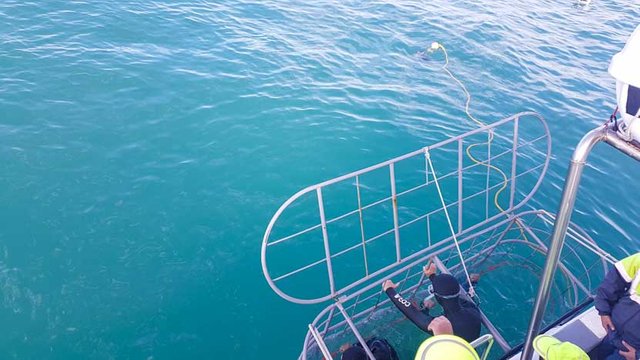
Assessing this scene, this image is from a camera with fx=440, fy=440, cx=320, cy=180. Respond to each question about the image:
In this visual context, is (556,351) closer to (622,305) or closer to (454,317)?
(622,305)

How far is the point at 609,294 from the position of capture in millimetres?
5059

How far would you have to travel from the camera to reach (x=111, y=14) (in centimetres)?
1619

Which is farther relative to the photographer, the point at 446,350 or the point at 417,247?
the point at 417,247

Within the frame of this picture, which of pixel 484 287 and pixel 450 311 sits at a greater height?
pixel 450 311

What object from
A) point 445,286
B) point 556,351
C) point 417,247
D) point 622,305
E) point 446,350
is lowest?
point 417,247

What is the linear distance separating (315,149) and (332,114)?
181 centimetres

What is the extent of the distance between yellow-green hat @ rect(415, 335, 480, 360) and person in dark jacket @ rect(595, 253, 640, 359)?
211cm

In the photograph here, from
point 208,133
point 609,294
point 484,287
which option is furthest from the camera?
point 208,133

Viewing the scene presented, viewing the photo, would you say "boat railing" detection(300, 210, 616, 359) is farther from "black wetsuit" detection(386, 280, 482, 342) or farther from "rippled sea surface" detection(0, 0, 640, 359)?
"rippled sea surface" detection(0, 0, 640, 359)

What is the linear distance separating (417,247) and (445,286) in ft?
11.6

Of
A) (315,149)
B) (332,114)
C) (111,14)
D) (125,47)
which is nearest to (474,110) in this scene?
(332,114)

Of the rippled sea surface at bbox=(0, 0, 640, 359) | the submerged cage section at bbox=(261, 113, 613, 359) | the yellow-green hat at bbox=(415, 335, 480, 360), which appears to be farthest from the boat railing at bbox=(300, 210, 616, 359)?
the yellow-green hat at bbox=(415, 335, 480, 360)

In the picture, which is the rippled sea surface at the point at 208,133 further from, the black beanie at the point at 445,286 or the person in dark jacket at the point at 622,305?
the person in dark jacket at the point at 622,305

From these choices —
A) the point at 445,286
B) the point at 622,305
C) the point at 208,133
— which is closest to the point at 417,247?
the point at 445,286
